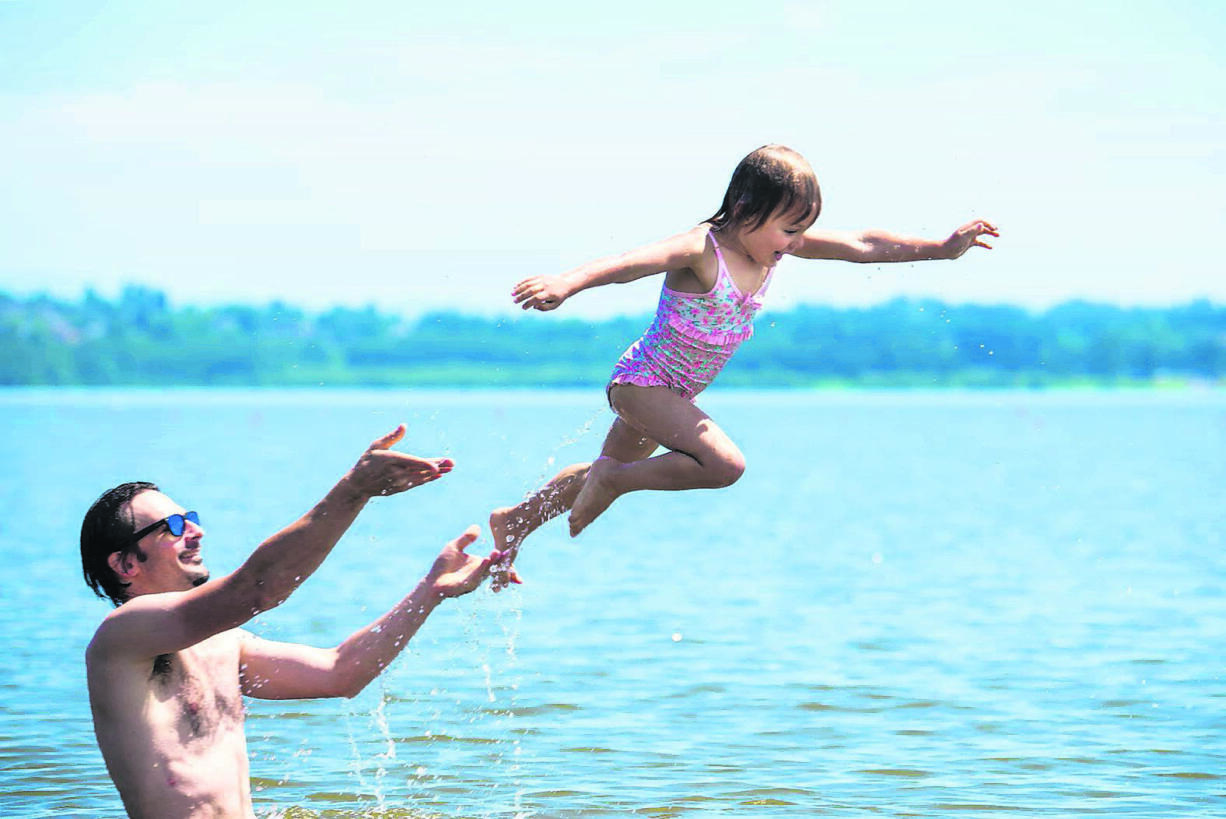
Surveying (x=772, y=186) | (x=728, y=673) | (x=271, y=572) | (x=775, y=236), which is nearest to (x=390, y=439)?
(x=271, y=572)

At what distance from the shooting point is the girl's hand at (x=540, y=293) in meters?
5.41

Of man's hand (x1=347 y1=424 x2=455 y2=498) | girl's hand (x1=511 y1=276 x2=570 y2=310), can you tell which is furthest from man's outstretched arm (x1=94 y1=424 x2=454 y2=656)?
girl's hand (x1=511 y1=276 x2=570 y2=310)

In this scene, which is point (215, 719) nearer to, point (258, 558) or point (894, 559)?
point (258, 558)

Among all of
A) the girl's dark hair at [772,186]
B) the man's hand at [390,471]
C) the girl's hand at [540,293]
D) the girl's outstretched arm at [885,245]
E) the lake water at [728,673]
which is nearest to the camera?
the man's hand at [390,471]

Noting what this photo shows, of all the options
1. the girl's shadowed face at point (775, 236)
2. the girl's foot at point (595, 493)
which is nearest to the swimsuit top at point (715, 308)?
the girl's shadowed face at point (775, 236)

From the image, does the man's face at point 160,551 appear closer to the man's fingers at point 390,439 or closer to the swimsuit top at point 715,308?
the man's fingers at point 390,439

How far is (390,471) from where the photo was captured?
4086mm

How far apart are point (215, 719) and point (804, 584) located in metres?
14.3

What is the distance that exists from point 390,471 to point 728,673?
28.3 ft

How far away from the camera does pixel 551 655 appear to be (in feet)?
42.8

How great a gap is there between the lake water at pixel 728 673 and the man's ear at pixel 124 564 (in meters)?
1.27

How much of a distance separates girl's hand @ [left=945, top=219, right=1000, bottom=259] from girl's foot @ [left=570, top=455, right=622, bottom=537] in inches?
68.0

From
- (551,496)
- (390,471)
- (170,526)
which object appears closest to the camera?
(390,471)

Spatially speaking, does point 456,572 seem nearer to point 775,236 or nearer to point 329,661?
point 329,661
